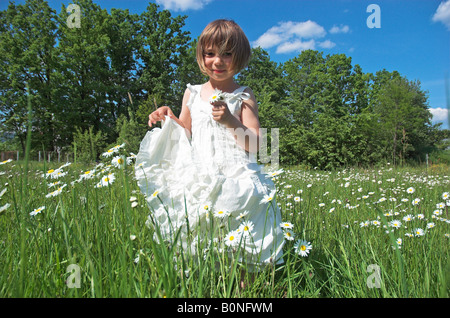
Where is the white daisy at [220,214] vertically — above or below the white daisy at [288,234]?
above

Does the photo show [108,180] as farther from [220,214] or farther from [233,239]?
[233,239]

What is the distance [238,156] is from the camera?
1.75 m

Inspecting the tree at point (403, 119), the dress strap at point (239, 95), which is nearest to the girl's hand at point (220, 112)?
the dress strap at point (239, 95)

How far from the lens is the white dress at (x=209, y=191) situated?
1354 millimetres

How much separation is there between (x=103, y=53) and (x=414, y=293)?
26818mm

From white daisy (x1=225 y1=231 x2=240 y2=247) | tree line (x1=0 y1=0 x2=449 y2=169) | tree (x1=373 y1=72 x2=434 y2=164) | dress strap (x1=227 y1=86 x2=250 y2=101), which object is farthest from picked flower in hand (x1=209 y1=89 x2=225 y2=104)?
tree (x1=373 y1=72 x2=434 y2=164)

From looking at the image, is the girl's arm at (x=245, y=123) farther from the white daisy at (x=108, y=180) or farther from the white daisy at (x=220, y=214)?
the white daisy at (x=108, y=180)

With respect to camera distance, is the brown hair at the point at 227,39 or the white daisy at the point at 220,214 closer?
the white daisy at the point at 220,214

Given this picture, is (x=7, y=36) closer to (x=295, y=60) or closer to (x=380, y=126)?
(x=295, y=60)

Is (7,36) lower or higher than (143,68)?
higher

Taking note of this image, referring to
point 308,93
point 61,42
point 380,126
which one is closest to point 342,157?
point 380,126

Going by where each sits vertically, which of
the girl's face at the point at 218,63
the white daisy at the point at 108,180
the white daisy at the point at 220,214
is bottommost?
the white daisy at the point at 220,214

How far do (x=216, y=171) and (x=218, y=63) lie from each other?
31.1 inches

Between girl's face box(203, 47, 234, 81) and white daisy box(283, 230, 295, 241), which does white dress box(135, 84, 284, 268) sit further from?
girl's face box(203, 47, 234, 81)
